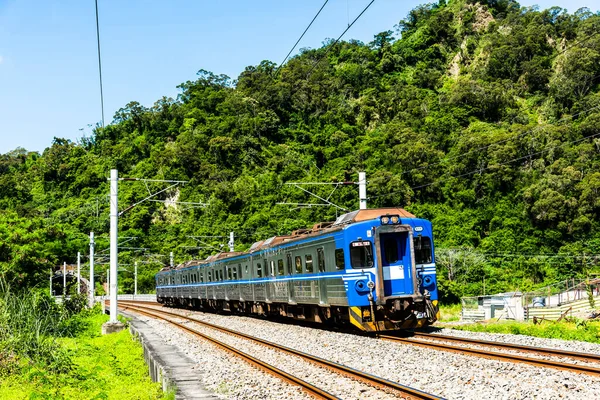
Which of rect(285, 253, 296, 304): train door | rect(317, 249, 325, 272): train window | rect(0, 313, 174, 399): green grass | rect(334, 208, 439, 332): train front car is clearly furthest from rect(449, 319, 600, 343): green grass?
rect(0, 313, 174, 399): green grass

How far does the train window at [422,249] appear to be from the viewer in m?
17.1

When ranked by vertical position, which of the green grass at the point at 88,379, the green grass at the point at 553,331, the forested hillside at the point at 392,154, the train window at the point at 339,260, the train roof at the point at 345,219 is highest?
the forested hillside at the point at 392,154

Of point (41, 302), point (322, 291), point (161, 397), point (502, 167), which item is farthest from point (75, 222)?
point (161, 397)

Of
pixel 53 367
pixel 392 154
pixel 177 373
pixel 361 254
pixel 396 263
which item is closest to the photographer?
pixel 177 373

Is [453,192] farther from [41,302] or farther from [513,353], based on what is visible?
[513,353]

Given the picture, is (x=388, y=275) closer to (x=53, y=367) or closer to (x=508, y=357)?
(x=508, y=357)

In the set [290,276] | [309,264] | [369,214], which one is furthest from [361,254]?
[290,276]

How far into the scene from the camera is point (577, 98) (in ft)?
290

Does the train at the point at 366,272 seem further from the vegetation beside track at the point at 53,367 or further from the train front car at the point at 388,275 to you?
the vegetation beside track at the point at 53,367

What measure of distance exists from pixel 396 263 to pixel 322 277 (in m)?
2.48

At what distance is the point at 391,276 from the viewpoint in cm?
1673

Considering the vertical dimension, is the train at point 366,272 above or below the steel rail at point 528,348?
above

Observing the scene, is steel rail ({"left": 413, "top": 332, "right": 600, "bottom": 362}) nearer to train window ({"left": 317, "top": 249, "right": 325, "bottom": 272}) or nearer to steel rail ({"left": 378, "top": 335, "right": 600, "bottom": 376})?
steel rail ({"left": 378, "top": 335, "right": 600, "bottom": 376})

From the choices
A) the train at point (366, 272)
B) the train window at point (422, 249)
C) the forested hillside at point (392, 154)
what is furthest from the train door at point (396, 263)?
the forested hillside at point (392, 154)
